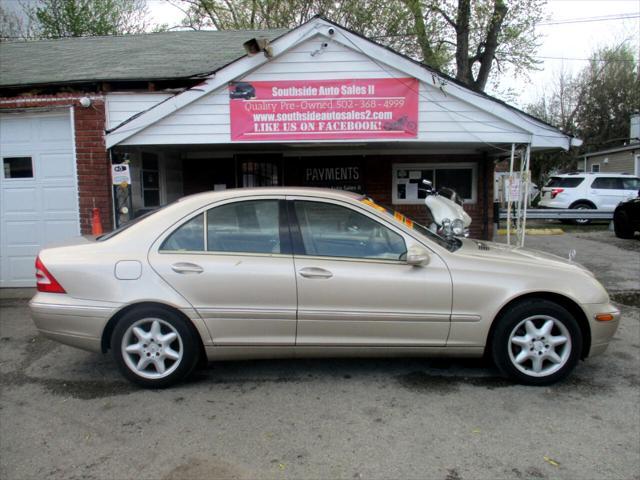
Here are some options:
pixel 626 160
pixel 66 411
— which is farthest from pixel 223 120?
pixel 626 160

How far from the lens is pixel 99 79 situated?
6.87 meters

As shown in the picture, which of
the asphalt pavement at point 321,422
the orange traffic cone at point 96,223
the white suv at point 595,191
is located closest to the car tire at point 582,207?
the white suv at point 595,191

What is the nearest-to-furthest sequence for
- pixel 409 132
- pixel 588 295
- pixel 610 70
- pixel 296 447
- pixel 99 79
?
pixel 296 447
pixel 588 295
pixel 409 132
pixel 99 79
pixel 610 70

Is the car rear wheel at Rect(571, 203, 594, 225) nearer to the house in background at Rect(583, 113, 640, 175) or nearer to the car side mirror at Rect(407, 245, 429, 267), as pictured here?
the house in background at Rect(583, 113, 640, 175)

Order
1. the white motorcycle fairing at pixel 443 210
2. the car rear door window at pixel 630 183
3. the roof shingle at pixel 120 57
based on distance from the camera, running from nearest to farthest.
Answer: the white motorcycle fairing at pixel 443 210 < the roof shingle at pixel 120 57 < the car rear door window at pixel 630 183

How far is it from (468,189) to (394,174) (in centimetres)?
139

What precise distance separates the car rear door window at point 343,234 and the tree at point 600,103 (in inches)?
1180

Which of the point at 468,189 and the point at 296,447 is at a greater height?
the point at 468,189

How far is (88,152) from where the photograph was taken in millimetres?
7145

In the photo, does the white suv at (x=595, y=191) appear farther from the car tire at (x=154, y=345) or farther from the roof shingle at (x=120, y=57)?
the car tire at (x=154, y=345)

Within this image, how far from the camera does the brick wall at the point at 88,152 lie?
7.05 m

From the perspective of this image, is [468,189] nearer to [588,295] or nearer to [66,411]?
[588,295]

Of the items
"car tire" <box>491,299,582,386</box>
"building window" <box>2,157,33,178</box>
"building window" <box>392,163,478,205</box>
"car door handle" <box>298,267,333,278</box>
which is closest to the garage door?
"building window" <box>2,157,33,178</box>

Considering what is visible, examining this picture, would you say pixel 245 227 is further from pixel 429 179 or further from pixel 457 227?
pixel 429 179
